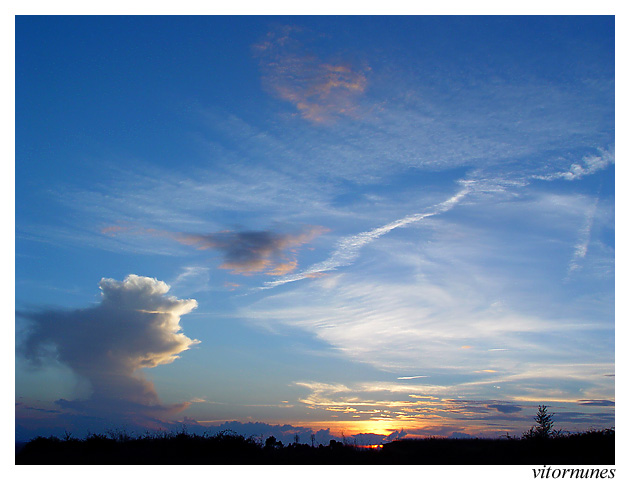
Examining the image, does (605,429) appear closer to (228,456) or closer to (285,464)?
(285,464)

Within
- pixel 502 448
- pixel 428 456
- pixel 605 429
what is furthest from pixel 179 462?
pixel 605 429

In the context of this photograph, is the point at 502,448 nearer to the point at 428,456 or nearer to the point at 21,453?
the point at 428,456

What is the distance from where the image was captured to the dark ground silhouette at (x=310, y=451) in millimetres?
23125

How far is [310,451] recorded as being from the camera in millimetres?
25125

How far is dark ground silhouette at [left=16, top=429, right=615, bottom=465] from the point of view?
75.9 ft

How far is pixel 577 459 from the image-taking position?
23.2 metres

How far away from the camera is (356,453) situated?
960 inches
